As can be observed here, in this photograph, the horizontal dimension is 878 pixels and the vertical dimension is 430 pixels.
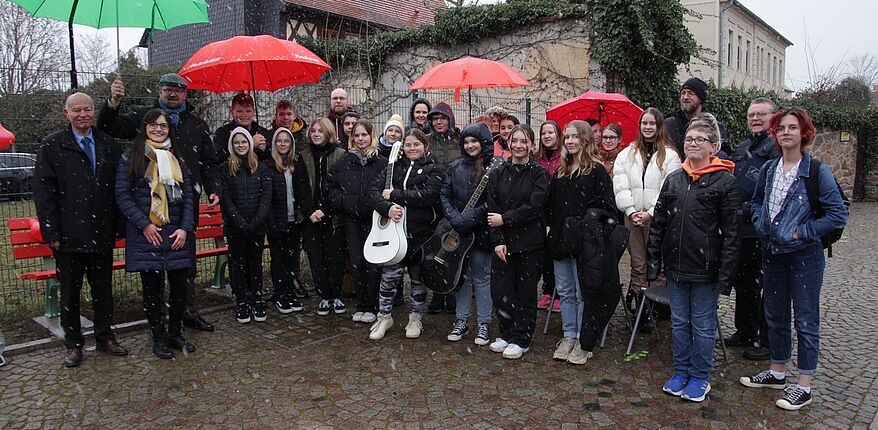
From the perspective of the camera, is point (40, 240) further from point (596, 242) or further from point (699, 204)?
point (699, 204)

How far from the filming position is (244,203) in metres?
5.58

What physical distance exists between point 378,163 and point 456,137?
3.42ft

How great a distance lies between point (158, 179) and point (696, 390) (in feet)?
14.0

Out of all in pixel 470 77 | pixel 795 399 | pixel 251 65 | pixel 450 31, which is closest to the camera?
pixel 795 399

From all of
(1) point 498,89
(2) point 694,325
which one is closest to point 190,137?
(2) point 694,325

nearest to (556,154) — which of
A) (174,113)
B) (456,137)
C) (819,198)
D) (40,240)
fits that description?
(456,137)

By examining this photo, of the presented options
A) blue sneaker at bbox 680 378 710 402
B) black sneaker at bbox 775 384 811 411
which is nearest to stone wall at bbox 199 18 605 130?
blue sneaker at bbox 680 378 710 402

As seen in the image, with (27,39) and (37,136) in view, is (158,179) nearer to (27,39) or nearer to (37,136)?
(37,136)

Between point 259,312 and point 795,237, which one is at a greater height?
point 795,237

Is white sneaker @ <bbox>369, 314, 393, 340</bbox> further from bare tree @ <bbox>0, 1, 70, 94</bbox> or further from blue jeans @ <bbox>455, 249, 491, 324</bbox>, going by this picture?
bare tree @ <bbox>0, 1, 70, 94</bbox>

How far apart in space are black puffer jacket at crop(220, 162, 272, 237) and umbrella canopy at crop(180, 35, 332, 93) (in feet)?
3.32

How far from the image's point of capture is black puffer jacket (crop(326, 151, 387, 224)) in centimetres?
566

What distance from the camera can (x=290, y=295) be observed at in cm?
625

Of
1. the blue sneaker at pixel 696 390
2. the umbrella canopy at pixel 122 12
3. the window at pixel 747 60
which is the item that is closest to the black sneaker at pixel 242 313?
the umbrella canopy at pixel 122 12
